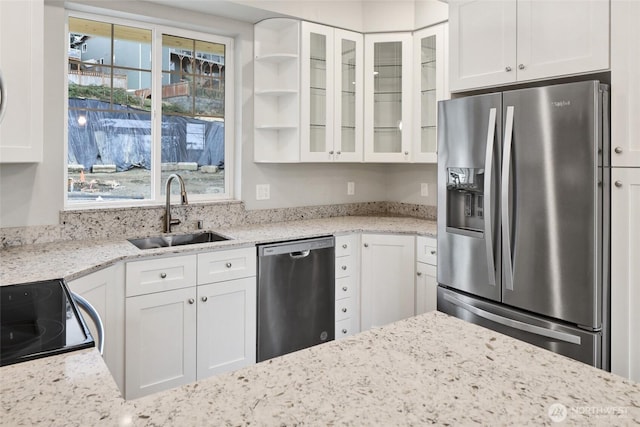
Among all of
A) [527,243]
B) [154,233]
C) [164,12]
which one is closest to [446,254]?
[527,243]

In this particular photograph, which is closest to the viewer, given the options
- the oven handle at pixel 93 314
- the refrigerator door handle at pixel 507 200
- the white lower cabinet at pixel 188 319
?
the oven handle at pixel 93 314

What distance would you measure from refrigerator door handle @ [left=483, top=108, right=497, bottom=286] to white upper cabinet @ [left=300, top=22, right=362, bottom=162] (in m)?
1.34

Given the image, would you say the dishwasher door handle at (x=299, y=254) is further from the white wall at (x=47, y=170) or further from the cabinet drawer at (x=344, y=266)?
the white wall at (x=47, y=170)

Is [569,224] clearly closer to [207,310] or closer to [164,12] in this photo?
[207,310]

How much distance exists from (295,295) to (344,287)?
0.42m

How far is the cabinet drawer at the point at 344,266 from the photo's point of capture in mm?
3031

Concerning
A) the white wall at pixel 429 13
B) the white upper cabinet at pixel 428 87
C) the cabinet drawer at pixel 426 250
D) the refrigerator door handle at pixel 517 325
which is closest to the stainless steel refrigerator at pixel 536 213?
the refrigerator door handle at pixel 517 325

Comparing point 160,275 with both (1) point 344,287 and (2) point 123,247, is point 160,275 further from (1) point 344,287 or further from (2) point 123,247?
(1) point 344,287

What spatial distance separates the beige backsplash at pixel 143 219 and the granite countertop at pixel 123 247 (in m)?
0.07

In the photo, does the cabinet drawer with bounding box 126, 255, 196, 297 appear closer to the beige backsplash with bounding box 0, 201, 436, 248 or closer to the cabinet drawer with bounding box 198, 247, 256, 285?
the cabinet drawer with bounding box 198, 247, 256, 285

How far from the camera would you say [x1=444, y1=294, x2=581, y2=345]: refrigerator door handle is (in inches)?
79.2

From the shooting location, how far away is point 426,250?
9.64 feet

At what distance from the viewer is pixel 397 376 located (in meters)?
0.88

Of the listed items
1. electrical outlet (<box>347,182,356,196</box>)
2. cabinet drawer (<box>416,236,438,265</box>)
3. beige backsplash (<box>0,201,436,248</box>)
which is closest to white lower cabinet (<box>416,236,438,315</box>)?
cabinet drawer (<box>416,236,438,265</box>)
